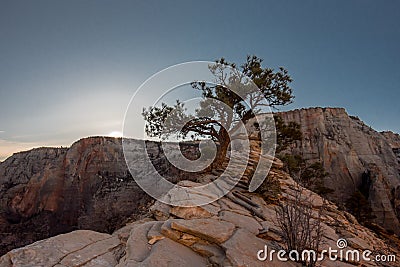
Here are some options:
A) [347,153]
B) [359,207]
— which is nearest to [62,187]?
[359,207]

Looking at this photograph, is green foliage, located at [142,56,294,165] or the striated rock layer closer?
green foliage, located at [142,56,294,165]

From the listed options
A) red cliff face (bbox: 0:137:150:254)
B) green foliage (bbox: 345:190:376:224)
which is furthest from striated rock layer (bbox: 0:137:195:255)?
green foliage (bbox: 345:190:376:224)

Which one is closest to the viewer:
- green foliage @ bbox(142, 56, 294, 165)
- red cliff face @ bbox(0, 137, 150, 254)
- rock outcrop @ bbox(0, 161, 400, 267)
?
rock outcrop @ bbox(0, 161, 400, 267)

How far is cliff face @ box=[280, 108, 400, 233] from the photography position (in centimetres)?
2518

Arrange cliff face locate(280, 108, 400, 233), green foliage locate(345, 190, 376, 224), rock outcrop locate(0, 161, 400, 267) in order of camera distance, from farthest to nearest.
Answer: cliff face locate(280, 108, 400, 233)
green foliage locate(345, 190, 376, 224)
rock outcrop locate(0, 161, 400, 267)

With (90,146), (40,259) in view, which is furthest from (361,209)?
(90,146)

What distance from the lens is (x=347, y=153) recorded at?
2969 cm

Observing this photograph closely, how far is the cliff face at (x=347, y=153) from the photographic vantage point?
82.6 ft

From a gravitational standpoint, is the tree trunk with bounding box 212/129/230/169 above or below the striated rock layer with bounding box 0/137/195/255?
above

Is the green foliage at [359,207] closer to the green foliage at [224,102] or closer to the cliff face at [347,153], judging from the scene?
the cliff face at [347,153]

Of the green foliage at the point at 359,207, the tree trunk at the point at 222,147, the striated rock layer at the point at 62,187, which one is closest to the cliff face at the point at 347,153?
the green foliage at the point at 359,207

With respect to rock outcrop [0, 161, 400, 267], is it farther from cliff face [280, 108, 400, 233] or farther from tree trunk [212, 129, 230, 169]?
cliff face [280, 108, 400, 233]

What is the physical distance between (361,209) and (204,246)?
21277 mm

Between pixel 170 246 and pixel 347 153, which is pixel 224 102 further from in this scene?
pixel 347 153
